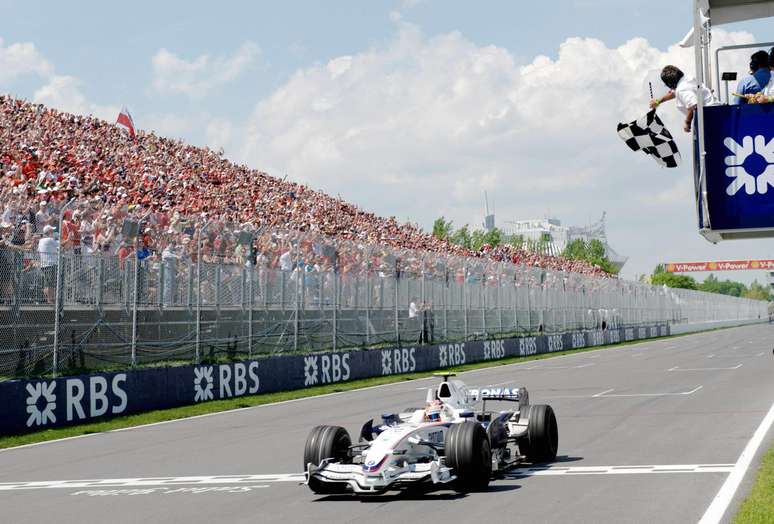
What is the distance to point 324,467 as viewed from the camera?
10125mm

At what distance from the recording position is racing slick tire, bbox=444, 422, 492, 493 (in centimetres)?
993

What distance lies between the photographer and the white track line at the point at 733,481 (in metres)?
8.49

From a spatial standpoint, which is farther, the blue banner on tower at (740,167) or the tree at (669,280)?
the tree at (669,280)

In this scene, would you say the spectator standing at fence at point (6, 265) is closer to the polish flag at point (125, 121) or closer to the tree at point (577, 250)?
the polish flag at point (125, 121)

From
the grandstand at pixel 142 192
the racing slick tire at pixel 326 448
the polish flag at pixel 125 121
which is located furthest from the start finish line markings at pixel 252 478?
the polish flag at pixel 125 121

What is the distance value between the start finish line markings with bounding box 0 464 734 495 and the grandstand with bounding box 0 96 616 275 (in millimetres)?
7331

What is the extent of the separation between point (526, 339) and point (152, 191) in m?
19.7

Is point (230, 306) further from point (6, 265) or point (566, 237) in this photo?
point (566, 237)

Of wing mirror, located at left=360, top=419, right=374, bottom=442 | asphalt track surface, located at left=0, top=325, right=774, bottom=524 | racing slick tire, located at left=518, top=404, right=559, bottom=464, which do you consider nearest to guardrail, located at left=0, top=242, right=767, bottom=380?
asphalt track surface, located at left=0, top=325, right=774, bottom=524

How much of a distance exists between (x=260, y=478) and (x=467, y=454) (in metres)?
2.86

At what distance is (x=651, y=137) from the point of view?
6.63m

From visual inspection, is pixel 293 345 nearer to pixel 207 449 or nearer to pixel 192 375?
pixel 192 375

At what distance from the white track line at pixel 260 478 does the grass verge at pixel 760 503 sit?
0.73 metres

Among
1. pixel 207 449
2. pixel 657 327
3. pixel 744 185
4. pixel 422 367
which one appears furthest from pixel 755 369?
pixel 657 327
